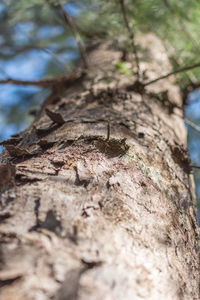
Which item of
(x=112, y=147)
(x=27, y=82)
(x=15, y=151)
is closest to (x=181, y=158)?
(x=112, y=147)

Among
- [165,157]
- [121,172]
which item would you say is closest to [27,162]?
[121,172]

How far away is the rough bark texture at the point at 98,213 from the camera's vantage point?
0.56 m

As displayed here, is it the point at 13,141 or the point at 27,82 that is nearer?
the point at 13,141

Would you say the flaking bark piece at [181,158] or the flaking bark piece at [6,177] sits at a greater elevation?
the flaking bark piece at [181,158]

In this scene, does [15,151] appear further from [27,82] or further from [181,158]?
[27,82]

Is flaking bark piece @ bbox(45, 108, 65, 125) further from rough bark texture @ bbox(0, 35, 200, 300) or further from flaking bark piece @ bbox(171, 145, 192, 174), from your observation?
flaking bark piece @ bbox(171, 145, 192, 174)

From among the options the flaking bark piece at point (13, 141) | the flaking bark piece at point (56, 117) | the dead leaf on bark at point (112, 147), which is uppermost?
the flaking bark piece at point (56, 117)

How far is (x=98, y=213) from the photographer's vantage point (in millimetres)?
723

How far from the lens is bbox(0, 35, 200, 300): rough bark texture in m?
0.56

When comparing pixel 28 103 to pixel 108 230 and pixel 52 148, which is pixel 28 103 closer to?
pixel 52 148

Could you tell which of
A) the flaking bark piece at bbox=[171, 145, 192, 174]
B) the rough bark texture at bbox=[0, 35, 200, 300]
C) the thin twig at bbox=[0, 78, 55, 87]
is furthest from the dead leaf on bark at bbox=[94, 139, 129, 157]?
the thin twig at bbox=[0, 78, 55, 87]

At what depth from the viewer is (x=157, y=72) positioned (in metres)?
1.91

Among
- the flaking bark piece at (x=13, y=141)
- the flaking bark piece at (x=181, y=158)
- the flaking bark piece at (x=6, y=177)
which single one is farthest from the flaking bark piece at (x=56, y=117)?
the flaking bark piece at (x=181, y=158)

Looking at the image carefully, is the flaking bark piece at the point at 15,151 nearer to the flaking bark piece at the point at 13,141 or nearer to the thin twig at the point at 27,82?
the flaking bark piece at the point at 13,141
